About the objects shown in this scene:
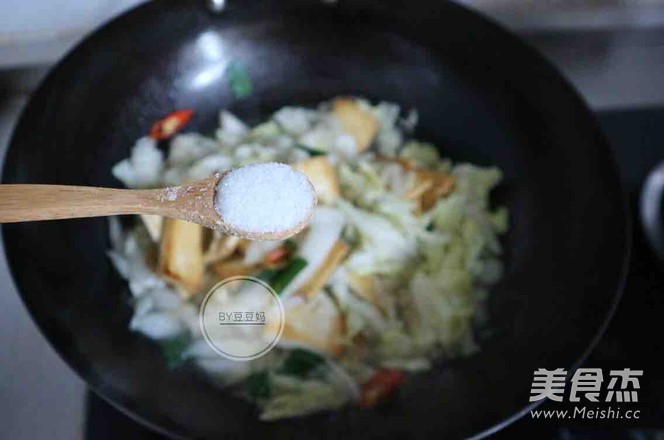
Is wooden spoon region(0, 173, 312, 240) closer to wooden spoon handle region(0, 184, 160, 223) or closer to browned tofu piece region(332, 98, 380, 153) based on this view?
wooden spoon handle region(0, 184, 160, 223)

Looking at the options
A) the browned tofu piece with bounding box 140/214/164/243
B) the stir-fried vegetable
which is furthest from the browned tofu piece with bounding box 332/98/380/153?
the browned tofu piece with bounding box 140/214/164/243

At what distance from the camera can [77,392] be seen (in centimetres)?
81

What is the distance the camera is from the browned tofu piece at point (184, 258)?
0.76 m

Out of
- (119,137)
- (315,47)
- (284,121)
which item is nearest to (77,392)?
(119,137)

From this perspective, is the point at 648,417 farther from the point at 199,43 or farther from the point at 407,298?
the point at 199,43

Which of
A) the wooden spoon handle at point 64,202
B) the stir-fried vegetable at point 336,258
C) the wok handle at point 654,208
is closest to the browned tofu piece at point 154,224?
the stir-fried vegetable at point 336,258

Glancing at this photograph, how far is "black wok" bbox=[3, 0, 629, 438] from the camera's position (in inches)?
27.6

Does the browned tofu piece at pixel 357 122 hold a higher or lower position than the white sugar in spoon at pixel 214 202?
higher

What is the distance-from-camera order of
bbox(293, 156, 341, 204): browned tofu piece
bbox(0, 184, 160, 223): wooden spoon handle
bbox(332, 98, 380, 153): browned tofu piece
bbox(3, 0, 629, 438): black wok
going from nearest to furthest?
bbox(0, 184, 160, 223): wooden spoon handle < bbox(3, 0, 629, 438): black wok < bbox(293, 156, 341, 204): browned tofu piece < bbox(332, 98, 380, 153): browned tofu piece

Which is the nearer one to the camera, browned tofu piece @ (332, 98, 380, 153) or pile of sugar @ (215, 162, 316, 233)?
pile of sugar @ (215, 162, 316, 233)

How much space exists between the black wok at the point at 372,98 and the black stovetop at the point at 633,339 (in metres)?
0.09

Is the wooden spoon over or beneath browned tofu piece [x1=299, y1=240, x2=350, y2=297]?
over

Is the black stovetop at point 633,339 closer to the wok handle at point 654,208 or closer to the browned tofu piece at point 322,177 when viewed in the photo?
the wok handle at point 654,208

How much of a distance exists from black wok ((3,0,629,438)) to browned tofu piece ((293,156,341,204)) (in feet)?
0.55
